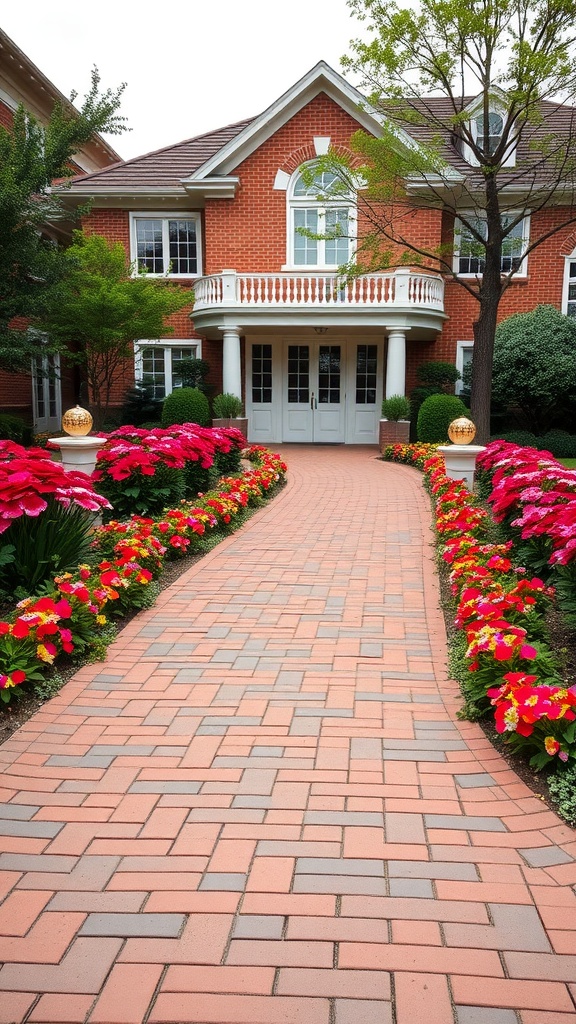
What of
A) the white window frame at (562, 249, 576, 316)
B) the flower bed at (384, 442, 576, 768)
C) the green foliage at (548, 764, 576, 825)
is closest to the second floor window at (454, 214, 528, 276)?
the white window frame at (562, 249, 576, 316)

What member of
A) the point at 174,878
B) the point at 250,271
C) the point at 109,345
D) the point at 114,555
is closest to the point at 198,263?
the point at 250,271

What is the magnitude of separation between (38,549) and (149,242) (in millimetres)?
15583

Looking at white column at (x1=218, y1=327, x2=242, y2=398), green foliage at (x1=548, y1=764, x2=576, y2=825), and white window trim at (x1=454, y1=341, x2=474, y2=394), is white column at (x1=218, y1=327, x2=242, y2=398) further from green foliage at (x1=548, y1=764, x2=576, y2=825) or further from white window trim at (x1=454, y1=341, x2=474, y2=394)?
green foliage at (x1=548, y1=764, x2=576, y2=825)

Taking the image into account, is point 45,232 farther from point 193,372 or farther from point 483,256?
point 483,256

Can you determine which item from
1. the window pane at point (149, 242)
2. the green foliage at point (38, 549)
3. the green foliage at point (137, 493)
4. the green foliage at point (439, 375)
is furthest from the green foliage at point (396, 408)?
the green foliage at point (38, 549)

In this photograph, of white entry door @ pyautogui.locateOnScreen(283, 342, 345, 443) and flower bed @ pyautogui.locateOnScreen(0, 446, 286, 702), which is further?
white entry door @ pyautogui.locateOnScreen(283, 342, 345, 443)

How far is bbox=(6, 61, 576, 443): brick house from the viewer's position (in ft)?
58.4

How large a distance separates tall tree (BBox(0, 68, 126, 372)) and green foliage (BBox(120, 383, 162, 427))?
206 inches

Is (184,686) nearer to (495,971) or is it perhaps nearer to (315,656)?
(315,656)

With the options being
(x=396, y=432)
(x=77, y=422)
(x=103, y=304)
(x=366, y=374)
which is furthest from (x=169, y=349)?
(x=77, y=422)

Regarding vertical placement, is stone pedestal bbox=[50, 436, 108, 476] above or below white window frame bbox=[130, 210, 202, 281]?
below

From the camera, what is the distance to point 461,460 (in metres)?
10.1

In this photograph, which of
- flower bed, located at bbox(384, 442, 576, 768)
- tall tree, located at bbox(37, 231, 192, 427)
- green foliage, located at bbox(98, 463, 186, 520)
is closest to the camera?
flower bed, located at bbox(384, 442, 576, 768)

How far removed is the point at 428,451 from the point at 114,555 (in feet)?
31.3
